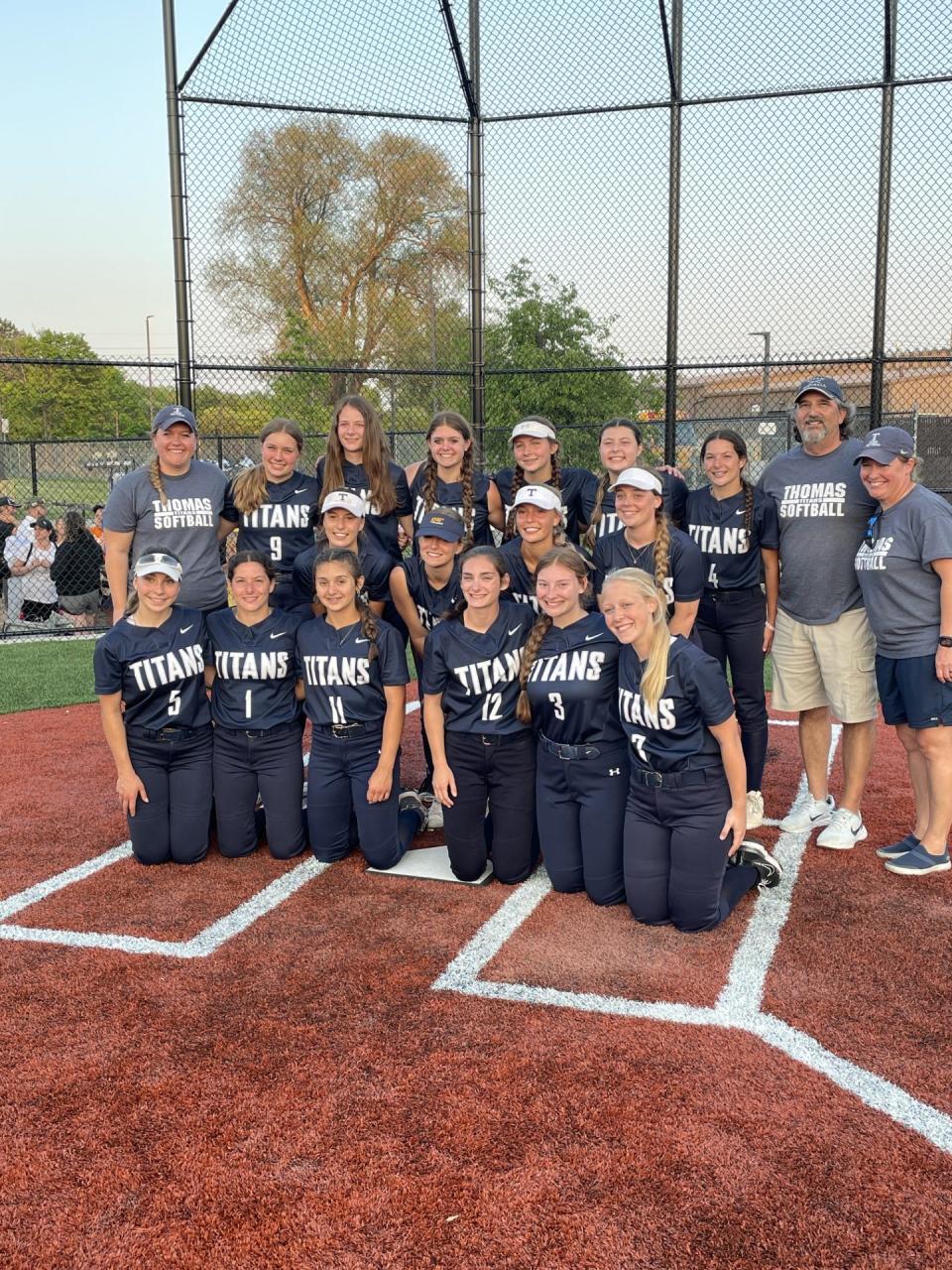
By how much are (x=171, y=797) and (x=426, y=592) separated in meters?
1.54

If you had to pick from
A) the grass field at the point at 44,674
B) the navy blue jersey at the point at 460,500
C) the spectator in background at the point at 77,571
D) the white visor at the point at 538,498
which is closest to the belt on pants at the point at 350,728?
the navy blue jersey at the point at 460,500

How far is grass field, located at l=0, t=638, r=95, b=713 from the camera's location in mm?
7883

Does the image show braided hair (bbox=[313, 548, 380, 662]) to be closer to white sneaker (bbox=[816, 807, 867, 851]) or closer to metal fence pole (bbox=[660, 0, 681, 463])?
white sneaker (bbox=[816, 807, 867, 851])

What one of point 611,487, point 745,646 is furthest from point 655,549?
point 745,646

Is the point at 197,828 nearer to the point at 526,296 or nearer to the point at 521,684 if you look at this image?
the point at 521,684

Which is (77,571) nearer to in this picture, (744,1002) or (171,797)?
(171,797)

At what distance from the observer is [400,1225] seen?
226 centimetres

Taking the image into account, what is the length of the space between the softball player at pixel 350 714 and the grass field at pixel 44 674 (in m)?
4.01

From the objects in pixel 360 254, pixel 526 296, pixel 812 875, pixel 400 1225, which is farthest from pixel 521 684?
pixel 360 254

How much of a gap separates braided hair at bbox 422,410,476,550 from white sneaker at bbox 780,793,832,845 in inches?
81.9

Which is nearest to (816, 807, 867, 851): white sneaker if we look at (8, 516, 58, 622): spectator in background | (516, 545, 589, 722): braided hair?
(516, 545, 589, 722): braided hair

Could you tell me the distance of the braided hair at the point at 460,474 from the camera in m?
5.02

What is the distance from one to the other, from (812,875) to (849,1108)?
5.66 ft

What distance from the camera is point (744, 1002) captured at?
3248mm
